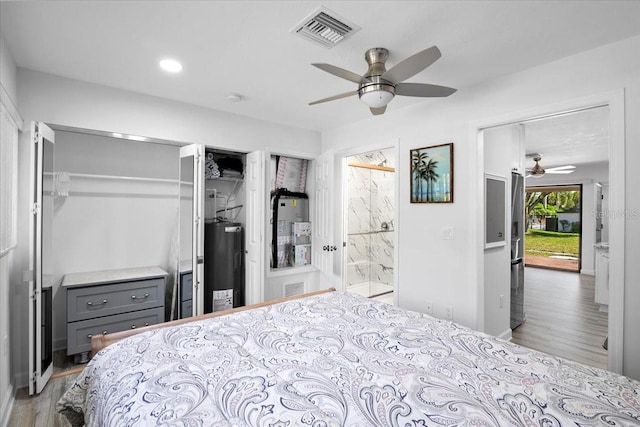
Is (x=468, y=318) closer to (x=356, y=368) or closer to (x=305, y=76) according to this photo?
(x=356, y=368)

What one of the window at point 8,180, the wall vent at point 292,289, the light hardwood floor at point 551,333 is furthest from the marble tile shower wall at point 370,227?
the window at point 8,180

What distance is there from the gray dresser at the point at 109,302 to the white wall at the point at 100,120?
1.31 feet

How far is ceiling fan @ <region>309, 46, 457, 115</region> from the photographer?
183cm

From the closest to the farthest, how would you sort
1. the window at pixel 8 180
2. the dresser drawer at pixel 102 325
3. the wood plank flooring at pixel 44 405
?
1. the window at pixel 8 180
2. the wood plank flooring at pixel 44 405
3. the dresser drawer at pixel 102 325

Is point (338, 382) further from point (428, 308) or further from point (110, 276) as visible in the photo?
point (110, 276)

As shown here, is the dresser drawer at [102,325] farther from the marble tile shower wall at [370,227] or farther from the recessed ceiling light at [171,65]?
the marble tile shower wall at [370,227]

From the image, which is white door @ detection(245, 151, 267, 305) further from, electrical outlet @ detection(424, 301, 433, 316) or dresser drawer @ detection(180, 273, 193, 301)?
electrical outlet @ detection(424, 301, 433, 316)

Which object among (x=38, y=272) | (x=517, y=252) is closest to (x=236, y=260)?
(x=38, y=272)

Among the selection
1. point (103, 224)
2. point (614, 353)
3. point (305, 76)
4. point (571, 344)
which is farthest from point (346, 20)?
point (571, 344)

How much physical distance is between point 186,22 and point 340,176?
2.60 meters

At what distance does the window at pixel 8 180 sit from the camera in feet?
6.56

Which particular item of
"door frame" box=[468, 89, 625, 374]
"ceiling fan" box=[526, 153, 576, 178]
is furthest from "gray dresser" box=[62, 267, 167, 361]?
"ceiling fan" box=[526, 153, 576, 178]

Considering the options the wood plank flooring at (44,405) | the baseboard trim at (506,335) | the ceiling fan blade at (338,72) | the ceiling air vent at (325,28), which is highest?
the ceiling air vent at (325,28)

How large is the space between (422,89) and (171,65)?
1.86 metres
